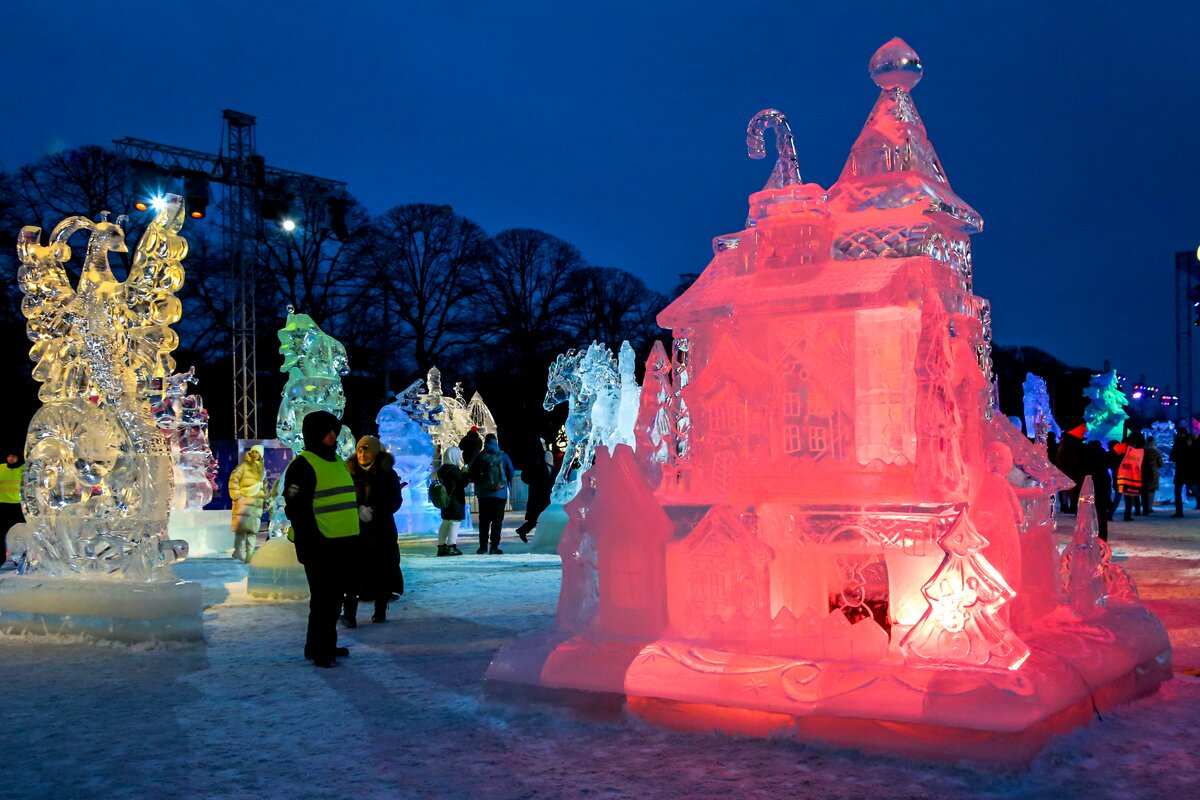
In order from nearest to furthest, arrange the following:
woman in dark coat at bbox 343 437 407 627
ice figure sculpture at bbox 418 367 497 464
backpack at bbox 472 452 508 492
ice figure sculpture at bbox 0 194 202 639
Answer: ice figure sculpture at bbox 0 194 202 639 < woman in dark coat at bbox 343 437 407 627 < backpack at bbox 472 452 508 492 < ice figure sculpture at bbox 418 367 497 464

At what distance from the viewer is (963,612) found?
5.14m

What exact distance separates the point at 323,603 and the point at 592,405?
10.0m

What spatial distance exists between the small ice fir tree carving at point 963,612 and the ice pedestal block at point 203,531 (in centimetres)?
1345

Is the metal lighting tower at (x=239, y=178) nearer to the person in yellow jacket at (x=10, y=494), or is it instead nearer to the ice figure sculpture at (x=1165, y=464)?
the person in yellow jacket at (x=10, y=494)

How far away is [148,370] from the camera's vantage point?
31.1ft

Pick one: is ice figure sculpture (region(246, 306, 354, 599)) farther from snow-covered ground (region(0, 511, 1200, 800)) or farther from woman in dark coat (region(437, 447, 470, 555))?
snow-covered ground (region(0, 511, 1200, 800))

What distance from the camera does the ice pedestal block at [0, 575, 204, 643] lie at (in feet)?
26.9

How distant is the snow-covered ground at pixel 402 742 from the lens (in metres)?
4.47

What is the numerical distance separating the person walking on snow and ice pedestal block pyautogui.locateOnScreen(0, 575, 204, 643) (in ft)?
21.9

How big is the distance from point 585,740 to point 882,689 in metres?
1.40

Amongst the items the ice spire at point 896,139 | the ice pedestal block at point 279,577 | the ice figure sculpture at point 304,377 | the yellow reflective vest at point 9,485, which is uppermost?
the ice spire at point 896,139

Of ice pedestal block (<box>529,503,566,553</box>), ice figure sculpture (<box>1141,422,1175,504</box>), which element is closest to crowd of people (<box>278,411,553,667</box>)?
ice pedestal block (<box>529,503,566,553</box>)

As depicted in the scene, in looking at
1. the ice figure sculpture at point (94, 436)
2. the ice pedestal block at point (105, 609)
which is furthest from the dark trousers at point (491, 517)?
the ice pedestal block at point (105, 609)

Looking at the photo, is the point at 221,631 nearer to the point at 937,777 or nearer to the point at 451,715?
the point at 451,715
